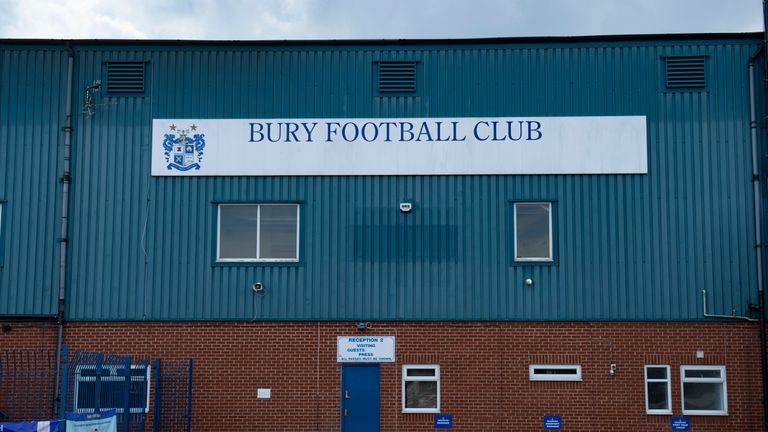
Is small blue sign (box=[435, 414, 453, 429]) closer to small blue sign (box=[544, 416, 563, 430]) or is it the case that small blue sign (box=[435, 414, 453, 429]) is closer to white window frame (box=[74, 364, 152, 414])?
small blue sign (box=[544, 416, 563, 430])

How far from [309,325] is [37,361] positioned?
5.33 m

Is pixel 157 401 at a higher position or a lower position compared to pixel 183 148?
lower

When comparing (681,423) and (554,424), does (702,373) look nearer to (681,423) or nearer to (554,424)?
(681,423)

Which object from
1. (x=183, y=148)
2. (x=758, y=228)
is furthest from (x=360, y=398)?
(x=758, y=228)

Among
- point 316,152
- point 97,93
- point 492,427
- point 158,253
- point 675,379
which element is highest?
point 97,93

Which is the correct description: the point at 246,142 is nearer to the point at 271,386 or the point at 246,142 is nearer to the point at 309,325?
the point at 309,325

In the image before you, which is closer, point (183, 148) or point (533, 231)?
point (533, 231)

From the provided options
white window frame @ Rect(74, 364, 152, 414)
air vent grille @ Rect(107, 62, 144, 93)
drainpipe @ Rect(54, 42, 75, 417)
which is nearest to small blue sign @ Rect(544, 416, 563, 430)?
white window frame @ Rect(74, 364, 152, 414)

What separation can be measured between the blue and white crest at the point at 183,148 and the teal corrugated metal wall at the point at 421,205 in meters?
0.33

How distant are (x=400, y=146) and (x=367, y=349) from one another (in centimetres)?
406

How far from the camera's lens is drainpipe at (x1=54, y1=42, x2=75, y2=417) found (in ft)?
49.7

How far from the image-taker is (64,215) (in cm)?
1535

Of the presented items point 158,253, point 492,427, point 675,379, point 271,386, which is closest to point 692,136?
point 675,379

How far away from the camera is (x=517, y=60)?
15.8 metres
